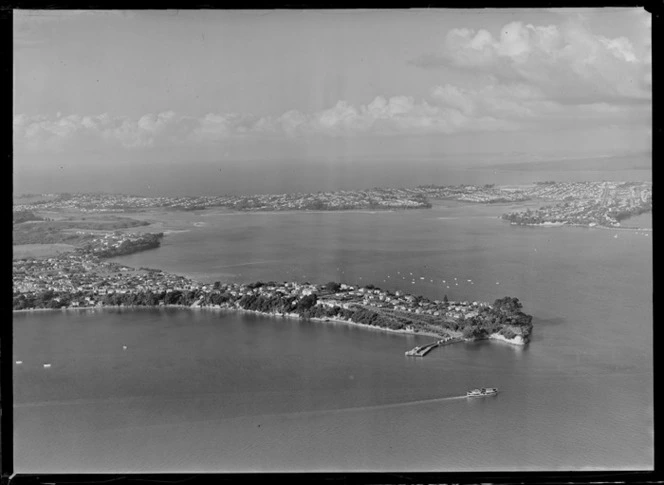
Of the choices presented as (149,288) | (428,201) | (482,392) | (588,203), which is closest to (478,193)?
(428,201)

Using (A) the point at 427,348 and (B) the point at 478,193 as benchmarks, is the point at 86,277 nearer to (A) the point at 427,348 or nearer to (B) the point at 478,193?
(A) the point at 427,348

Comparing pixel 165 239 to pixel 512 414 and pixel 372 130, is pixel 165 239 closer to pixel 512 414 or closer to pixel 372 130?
pixel 372 130

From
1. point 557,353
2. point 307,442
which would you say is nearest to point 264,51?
point 307,442

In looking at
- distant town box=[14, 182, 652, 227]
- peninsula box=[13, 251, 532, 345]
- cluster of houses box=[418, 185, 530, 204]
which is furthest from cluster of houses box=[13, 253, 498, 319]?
cluster of houses box=[418, 185, 530, 204]

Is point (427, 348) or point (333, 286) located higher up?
point (333, 286)

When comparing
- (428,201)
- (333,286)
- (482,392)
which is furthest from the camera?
(428,201)

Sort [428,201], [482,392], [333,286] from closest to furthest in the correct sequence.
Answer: [482,392] → [333,286] → [428,201]

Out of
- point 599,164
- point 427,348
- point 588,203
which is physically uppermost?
point 599,164
